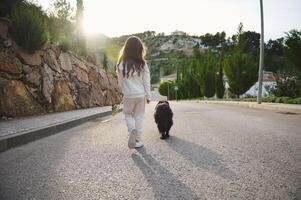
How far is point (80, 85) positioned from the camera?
17.6 meters

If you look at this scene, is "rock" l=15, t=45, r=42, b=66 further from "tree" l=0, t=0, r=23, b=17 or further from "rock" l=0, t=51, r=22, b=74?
"tree" l=0, t=0, r=23, b=17

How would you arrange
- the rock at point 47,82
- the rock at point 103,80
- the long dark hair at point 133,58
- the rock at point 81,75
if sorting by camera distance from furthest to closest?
the rock at point 103,80 < the rock at point 81,75 < the rock at point 47,82 < the long dark hair at point 133,58

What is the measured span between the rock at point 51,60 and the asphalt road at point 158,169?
291 inches

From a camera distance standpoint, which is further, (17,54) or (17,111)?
(17,54)

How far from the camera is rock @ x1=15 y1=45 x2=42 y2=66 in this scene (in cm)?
1195

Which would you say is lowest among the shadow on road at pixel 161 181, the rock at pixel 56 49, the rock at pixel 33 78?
the shadow on road at pixel 161 181

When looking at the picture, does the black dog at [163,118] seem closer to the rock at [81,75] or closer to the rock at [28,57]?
the rock at [28,57]

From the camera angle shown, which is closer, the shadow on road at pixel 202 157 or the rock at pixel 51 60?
the shadow on road at pixel 202 157

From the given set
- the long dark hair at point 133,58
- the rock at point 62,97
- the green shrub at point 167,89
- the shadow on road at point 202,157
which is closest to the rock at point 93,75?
the rock at point 62,97

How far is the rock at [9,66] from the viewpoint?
1084 cm

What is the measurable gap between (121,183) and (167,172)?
71cm

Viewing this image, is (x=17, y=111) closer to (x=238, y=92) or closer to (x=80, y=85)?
(x=80, y=85)

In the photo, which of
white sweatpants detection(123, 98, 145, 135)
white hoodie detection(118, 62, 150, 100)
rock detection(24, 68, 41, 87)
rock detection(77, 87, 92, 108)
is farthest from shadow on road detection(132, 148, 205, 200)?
rock detection(77, 87, 92, 108)

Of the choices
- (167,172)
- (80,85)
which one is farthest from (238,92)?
(167,172)
